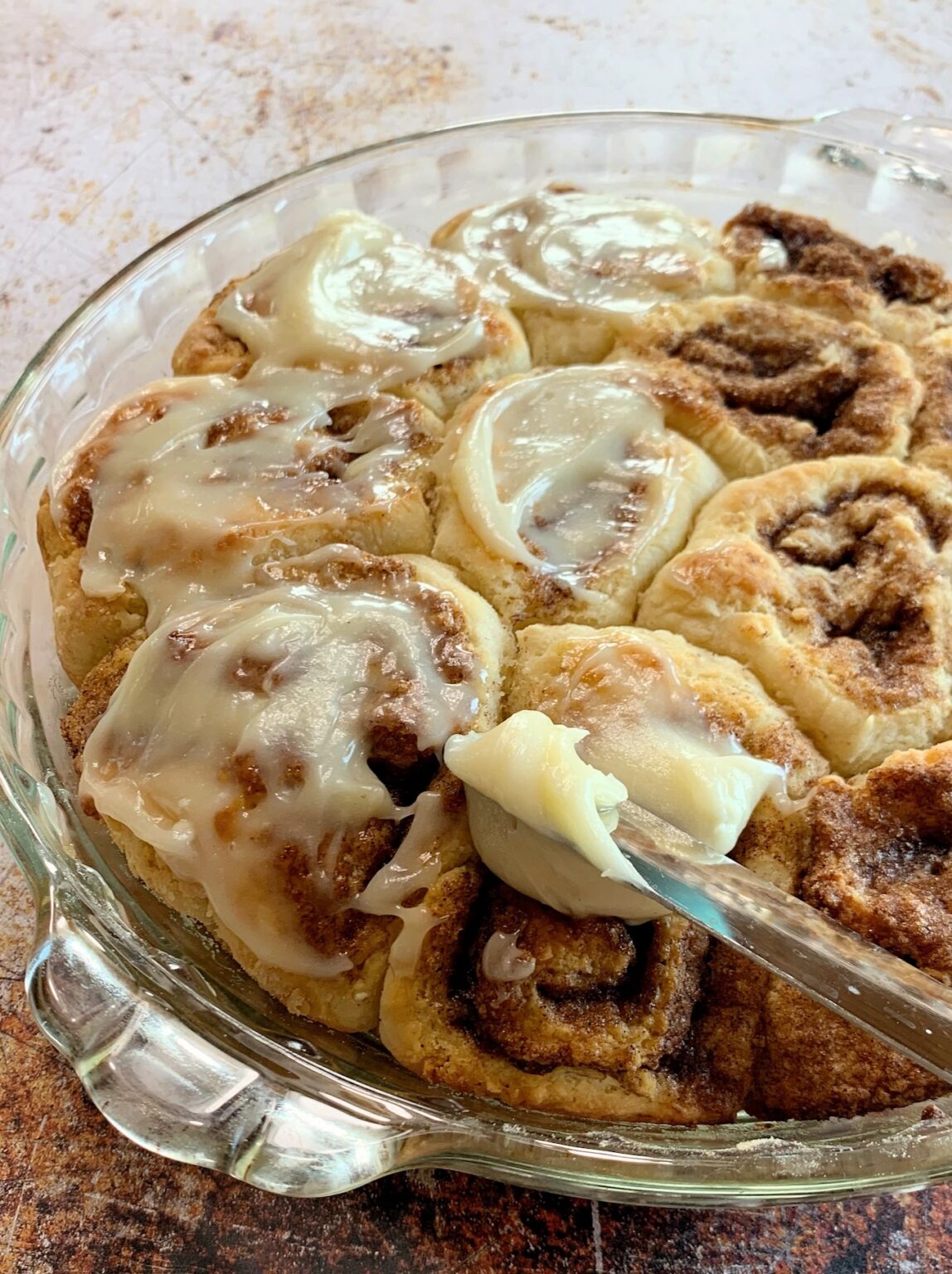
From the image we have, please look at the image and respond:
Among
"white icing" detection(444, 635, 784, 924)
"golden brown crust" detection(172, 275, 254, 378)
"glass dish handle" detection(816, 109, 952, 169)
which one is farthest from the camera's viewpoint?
"glass dish handle" detection(816, 109, 952, 169)

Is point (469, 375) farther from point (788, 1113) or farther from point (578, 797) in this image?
point (788, 1113)

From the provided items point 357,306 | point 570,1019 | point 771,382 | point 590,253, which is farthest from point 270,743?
point 590,253

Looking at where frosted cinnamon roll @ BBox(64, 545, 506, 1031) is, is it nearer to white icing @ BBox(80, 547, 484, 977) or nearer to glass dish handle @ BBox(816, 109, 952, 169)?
white icing @ BBox(80, 547, 484, 977)

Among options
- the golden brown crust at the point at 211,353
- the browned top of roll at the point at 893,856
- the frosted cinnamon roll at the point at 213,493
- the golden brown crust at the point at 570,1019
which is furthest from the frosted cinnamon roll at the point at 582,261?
the golden brown crust at the point at 570,1019

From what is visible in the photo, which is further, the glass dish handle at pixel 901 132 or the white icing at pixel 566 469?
the glass dish handle at pixel 901 132

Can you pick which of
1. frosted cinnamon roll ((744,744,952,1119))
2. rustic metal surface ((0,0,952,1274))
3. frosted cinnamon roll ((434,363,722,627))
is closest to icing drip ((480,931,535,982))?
frosted cinnamon roll ((744,744,952,1119))

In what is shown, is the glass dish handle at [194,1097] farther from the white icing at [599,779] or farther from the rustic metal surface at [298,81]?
the rustic metal surface at [298,81]

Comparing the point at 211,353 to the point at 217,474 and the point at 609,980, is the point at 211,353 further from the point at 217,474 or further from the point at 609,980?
the point at 609,980
